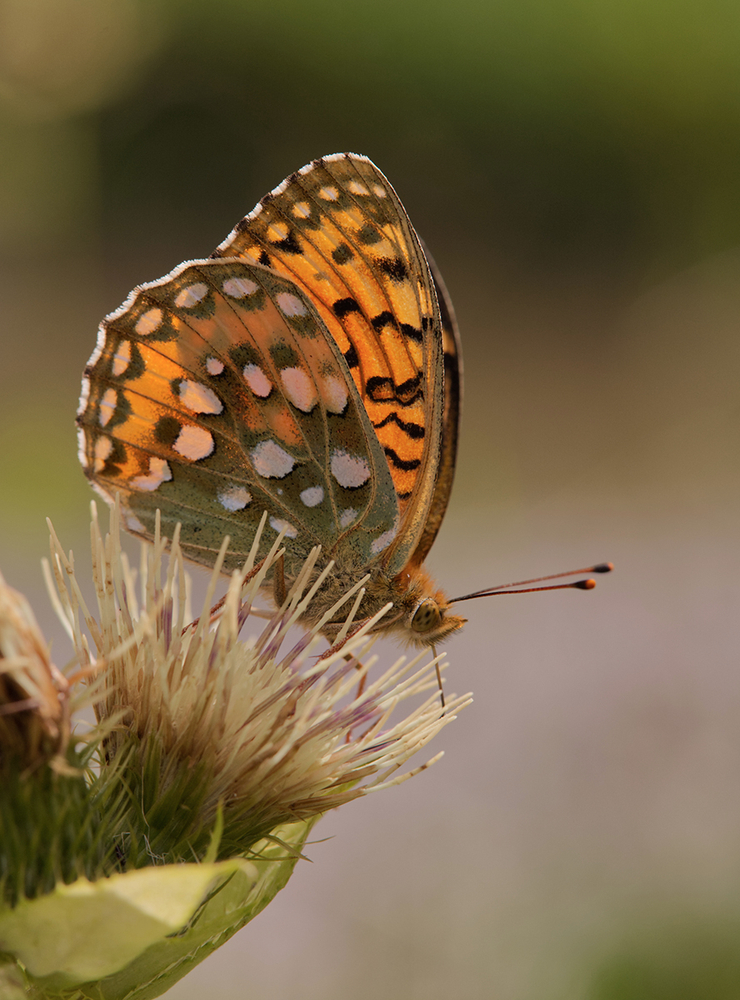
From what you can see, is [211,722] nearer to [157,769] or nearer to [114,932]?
[157,769]

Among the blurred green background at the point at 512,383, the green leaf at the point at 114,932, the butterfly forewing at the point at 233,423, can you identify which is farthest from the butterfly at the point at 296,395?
the blurred green background at the point at 512,383

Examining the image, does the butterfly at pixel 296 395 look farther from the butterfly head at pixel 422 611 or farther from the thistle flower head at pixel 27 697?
the thistle flower head at pixel 27 697

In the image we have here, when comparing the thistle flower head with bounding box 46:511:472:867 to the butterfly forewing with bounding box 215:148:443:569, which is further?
the butterfly forewing with bounding box 215:148:443:569

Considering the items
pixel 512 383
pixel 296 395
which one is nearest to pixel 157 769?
pixel 296 395

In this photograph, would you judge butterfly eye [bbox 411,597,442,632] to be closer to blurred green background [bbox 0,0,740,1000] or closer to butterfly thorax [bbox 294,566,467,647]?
butterfly thorax [bbox 294,566,467,647]

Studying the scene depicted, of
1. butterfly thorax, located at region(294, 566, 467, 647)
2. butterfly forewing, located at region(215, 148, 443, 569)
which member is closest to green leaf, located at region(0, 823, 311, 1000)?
butterfly thorax, located at region(294, 566, 467, 647)

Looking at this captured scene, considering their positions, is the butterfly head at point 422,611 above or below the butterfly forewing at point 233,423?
below

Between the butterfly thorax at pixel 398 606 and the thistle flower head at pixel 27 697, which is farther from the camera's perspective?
the butterfly thorax at pixel 398 606
